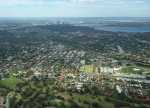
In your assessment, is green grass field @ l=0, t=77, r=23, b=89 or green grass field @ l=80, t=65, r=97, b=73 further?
green grass field @ l=80, t=65, r=97, b=73

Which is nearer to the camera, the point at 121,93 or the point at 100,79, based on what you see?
the point at 121,93

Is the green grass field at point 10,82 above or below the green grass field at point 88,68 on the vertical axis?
above

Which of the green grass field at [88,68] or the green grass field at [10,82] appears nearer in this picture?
the green grass field at [10,82]

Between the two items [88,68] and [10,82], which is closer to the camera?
[10,82]

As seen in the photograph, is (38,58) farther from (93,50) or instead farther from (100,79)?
(100,79)

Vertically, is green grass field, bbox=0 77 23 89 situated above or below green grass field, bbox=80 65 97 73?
above

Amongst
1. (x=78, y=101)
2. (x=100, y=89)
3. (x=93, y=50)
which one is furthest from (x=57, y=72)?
(x=93, y=50)

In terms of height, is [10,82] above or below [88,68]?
above

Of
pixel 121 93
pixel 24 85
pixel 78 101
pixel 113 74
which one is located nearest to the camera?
pixel 78 101
